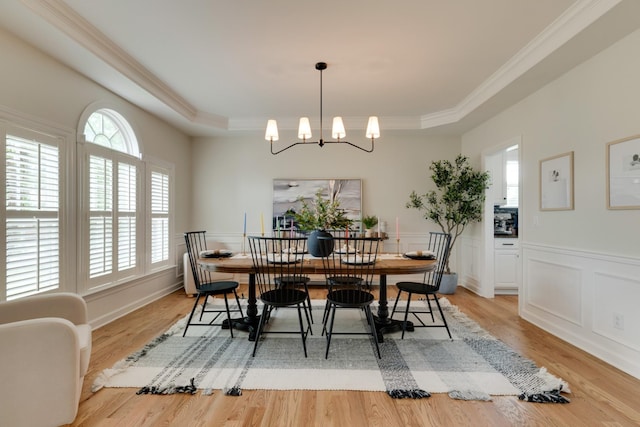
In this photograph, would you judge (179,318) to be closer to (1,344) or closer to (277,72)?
(1,344)

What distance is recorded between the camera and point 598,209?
8.27 feet

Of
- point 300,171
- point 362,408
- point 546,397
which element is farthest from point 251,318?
point 300,171

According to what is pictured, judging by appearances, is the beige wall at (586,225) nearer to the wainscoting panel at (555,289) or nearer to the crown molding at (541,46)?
the wainscoting panel at (555,289)

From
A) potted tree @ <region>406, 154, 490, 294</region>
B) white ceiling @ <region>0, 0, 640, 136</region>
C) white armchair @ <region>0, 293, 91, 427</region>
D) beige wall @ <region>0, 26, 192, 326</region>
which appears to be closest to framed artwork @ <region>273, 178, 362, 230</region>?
potted tree @ <region>406, 154, 490, 294</region>

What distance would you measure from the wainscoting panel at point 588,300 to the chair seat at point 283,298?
2.51m

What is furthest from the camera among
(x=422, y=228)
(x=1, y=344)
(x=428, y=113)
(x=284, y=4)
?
(x=422, y=228)

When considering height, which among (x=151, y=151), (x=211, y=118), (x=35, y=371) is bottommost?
(x=35, y=371)

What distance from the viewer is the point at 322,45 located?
8.81ft

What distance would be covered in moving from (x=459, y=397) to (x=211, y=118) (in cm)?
461

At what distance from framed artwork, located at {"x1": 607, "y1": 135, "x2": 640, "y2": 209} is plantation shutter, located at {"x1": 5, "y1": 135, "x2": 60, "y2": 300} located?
4.73 metres

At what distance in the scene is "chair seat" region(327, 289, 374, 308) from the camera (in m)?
2.45

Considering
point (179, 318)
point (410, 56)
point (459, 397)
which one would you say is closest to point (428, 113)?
point (410, 56)

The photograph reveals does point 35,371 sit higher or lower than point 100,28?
lower

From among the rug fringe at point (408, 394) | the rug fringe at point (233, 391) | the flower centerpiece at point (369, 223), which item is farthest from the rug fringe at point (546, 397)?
the flower centerpiece at point (369, 223)
